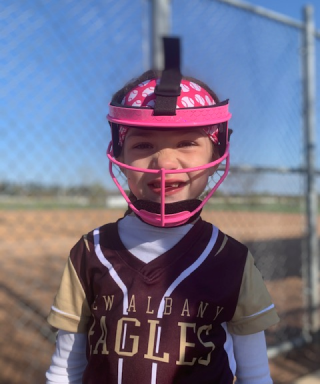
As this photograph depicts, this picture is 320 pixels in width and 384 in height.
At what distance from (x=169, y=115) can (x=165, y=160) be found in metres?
0.12

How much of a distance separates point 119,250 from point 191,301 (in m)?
0.27

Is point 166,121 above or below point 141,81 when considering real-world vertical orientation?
below

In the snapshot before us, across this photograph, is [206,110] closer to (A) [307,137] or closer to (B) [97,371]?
(B) [97,371]

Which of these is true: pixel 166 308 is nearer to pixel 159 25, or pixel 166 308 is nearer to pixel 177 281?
pixel 177 281

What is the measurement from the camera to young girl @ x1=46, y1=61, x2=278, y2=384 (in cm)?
122

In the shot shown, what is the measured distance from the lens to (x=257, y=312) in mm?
1289

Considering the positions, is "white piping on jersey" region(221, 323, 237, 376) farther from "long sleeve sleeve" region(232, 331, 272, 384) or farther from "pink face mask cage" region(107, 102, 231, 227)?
"pink face mask cage" region(107, 102, 231, 227)

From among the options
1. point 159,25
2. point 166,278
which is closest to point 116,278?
point 166,278

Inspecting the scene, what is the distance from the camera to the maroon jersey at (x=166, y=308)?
4.00ft

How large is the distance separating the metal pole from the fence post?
5.52 feet

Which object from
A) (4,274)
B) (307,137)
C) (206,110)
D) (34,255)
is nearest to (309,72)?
(307,137)

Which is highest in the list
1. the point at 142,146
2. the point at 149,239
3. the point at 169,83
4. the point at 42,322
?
the point at 169,83

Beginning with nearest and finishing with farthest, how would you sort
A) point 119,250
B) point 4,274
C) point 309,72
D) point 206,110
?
point 206,110 → point 119,250 → point 309,72 → point 4,274

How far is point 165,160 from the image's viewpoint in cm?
121
